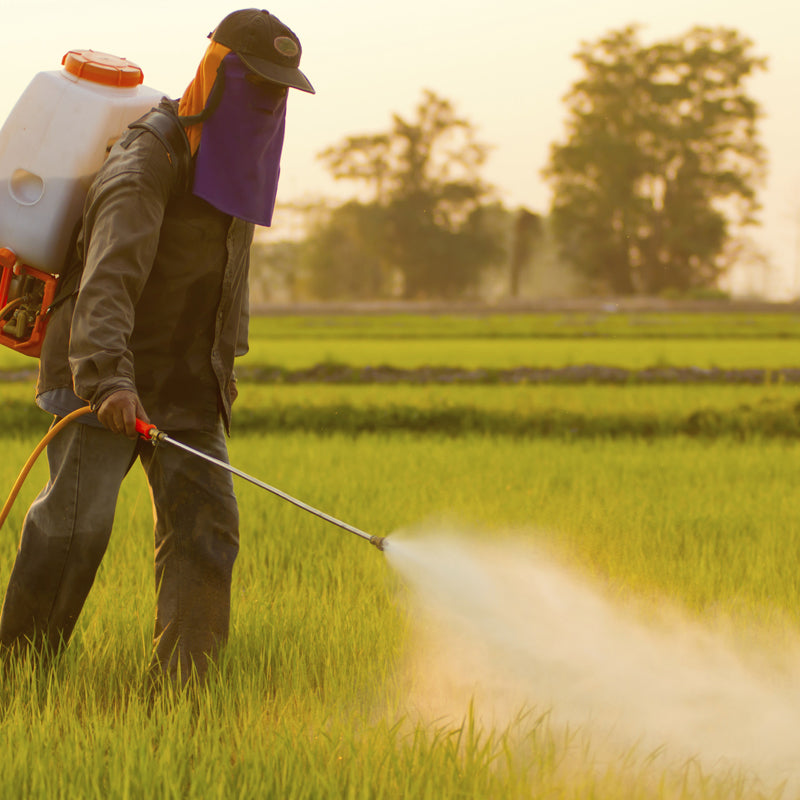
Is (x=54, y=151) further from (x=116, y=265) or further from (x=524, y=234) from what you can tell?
(x=524, y=234)

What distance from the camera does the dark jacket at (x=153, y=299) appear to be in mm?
2479

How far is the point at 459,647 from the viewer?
2.98 m

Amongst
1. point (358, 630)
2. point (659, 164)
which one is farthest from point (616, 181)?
point (358, 630)

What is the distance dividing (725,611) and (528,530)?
1243mm

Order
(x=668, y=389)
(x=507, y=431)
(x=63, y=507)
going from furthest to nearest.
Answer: (x=668, y=389) < (x=507, y=431) < (x=63, y=507)

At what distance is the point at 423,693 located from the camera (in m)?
2.71

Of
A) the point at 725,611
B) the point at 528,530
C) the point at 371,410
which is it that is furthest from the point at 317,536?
the point at 371,410

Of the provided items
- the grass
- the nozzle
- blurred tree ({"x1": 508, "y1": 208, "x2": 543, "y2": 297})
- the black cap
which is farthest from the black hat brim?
blurred tree ({"x1": 508, "y1": 208, "x2": 543, "y2": 297})

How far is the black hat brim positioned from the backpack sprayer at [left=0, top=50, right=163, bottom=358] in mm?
388

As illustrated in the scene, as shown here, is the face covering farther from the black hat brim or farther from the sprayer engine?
the sprayer engine

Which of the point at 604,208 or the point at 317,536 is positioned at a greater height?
the point at 604,208

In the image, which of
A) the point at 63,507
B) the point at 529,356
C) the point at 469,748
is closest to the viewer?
the point at 469,748

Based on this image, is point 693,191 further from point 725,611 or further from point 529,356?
point 725,611

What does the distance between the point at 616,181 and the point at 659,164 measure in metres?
2.24
